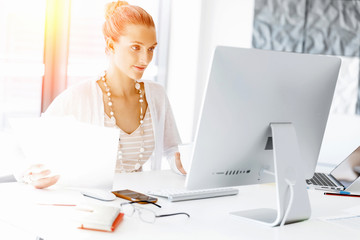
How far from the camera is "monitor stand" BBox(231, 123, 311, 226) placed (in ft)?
5.43

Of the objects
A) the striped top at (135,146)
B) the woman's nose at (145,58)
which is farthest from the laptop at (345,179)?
the woman's nose at (145,58)

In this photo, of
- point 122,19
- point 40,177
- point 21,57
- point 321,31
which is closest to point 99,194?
point 40,177

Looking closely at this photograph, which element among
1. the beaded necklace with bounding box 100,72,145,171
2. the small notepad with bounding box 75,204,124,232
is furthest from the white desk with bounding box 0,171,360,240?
the beaded necklace with bounding box 100,72,145,171

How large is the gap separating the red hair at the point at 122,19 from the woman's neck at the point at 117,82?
0.16m

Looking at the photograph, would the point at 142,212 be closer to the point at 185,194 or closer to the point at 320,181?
the point at 185,194

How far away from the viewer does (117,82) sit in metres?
2.61

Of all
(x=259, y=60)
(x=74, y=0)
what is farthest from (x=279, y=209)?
(x=74, y=0)

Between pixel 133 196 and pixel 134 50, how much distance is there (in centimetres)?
87

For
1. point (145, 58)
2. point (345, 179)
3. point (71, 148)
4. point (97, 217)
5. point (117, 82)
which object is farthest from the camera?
point (117, 82)

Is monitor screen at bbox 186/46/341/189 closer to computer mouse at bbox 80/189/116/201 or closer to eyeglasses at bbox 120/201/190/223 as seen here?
eyeglasses at bbox 120/201/190/223

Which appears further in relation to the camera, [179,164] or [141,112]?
[141,112]

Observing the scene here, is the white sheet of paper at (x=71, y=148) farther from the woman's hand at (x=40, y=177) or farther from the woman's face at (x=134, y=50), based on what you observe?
the woman's face at (x=134, y=50)

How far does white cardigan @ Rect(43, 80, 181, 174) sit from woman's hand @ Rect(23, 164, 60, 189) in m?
0.56

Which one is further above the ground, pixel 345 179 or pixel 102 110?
pixel 102 110
